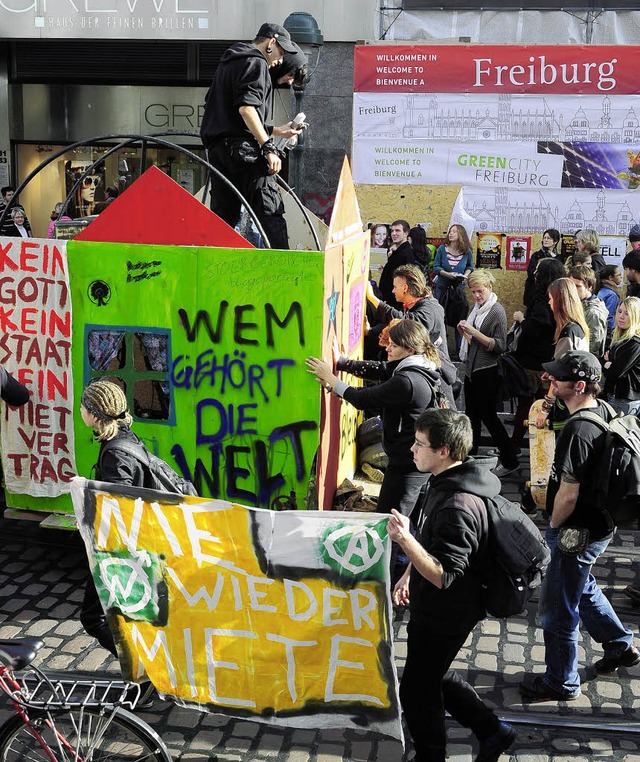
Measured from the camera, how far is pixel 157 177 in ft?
21.1

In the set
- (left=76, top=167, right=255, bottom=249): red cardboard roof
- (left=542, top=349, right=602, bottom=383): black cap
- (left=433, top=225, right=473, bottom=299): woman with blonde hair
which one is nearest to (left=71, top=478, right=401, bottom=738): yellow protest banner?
(left=542, top=349, right=602, bottom=383): black cap

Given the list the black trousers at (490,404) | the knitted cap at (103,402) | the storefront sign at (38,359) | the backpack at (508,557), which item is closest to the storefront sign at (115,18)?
the black trousers at (490,404)

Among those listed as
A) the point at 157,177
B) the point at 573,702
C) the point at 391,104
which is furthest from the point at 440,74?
the point at 573,702

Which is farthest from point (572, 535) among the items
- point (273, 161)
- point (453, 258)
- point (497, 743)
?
point (453, 258)

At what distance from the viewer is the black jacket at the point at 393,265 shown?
32.7ft

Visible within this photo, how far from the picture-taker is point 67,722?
4.02m

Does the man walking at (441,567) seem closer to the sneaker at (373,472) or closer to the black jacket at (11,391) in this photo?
the black jacket at (11,391)

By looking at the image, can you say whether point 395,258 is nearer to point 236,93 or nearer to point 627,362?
point 236,93

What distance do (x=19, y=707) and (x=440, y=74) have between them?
1077 cm

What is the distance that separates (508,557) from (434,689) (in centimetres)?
66

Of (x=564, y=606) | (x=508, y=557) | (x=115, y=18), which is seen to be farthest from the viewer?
(x=115, y=18)

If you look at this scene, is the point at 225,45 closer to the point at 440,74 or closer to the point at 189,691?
the point at 440,74

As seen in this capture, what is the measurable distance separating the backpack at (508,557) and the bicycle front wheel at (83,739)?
1489mm

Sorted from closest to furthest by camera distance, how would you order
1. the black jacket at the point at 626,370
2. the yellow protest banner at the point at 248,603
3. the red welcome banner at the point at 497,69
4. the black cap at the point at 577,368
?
the yellow protest banner at the point at 248,603
the black cap at the point at 577,368
the black jacket at the point at 626,370
the red welcome banner at the point at 497,69
